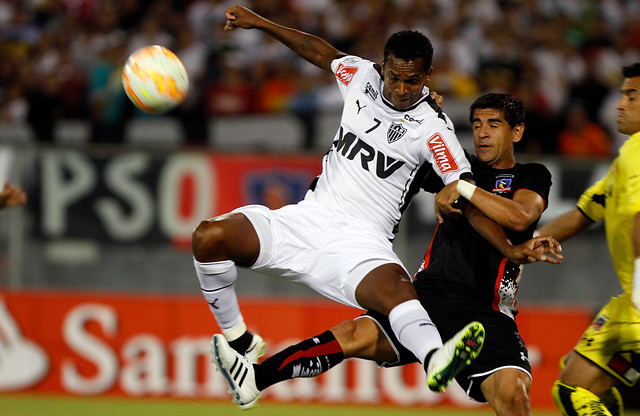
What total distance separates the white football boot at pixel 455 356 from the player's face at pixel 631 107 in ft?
5.52

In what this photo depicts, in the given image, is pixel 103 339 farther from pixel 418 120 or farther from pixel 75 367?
pixel 418 120

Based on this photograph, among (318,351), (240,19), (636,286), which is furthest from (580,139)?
(318,351)

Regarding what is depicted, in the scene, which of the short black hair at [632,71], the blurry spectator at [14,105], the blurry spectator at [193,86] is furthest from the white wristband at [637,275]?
the blurry spectator at [14,105]

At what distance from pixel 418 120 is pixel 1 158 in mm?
5217

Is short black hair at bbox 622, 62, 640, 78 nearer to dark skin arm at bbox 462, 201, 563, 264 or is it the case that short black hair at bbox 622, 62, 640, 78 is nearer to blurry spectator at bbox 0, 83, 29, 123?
dark skin arm at bbox 462, 201, 563, 264

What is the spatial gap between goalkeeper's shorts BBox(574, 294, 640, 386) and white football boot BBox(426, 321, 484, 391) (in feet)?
3.88

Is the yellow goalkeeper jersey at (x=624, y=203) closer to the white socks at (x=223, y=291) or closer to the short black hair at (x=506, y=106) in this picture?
the short black hair at (x=506, y=106)

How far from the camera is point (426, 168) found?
577 centimetres

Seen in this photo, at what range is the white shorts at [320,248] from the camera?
5469 mm

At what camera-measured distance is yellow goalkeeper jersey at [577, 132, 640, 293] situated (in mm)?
5445

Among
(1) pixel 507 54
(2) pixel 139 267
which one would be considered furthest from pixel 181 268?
(1) pixel 507 54

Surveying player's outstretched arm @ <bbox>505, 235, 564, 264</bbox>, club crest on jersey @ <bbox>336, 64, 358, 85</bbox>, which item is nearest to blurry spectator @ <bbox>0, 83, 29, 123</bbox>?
club crest on jersey @ <bbox>336, 64, 358, 85</bbox>

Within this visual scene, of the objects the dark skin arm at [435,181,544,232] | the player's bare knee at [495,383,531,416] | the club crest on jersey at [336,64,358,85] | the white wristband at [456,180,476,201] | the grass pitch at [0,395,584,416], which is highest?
the club crest on jersey at [336,64,358,85]

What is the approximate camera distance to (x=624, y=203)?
218 inches
